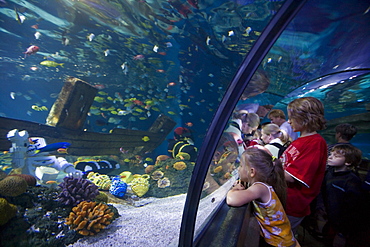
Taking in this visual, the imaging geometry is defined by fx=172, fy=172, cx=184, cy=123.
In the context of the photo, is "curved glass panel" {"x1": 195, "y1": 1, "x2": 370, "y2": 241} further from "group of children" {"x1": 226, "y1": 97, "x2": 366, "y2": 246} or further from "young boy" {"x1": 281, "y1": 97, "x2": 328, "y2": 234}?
"young boy" {"x1": 281, "y1": 97, "x2": 328, "y2": 234}

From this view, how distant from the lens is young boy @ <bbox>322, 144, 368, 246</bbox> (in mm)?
2307

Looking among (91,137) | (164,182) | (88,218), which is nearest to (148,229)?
(88,218)

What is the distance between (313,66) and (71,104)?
25.9ft

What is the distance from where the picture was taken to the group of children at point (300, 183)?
149cm

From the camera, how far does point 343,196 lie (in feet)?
7.84

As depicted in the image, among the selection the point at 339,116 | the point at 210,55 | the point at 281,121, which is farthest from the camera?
the point at 210,55

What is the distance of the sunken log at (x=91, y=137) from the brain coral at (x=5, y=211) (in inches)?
139

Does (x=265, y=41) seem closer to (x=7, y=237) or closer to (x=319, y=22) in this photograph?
(x=7, y=237)

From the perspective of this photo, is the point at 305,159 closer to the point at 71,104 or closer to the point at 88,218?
the point at 88,218

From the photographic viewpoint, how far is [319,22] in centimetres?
362

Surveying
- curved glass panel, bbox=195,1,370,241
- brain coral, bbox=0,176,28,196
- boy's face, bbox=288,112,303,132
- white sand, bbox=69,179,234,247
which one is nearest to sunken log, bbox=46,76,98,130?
brain coral, bbox=0,176,28,196

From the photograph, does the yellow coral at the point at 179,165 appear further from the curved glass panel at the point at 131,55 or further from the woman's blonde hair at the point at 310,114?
the woman's blonde hair at the point at 310,114

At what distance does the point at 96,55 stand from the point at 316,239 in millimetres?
17741

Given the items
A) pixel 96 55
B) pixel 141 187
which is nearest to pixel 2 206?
pixel 141 187
